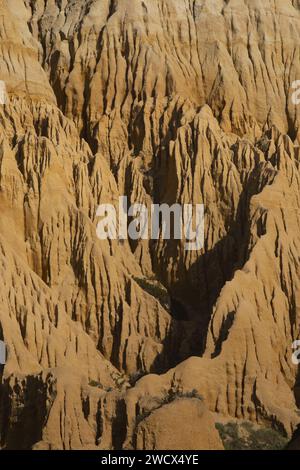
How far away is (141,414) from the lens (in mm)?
39281

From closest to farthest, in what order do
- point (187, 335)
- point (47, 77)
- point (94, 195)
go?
point (187, 335) < point (94, 195) < point (47, 77)

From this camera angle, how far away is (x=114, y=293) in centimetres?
4747

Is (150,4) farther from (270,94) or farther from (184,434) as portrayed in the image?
(184,434)

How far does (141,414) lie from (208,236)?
39.3 ft

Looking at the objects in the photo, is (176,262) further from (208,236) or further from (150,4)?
(150,4)

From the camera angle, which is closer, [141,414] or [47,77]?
[141,414]

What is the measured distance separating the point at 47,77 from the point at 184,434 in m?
21.1

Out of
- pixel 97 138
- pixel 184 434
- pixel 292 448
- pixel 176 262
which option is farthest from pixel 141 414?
pixel 97 138

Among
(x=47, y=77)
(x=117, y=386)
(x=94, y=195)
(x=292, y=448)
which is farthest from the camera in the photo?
(x=47, y=77)

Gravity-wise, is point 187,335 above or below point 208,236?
below

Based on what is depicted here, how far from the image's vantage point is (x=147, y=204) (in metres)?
52.0

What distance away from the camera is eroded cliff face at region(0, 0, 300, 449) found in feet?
136

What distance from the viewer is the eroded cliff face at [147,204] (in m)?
41.5
